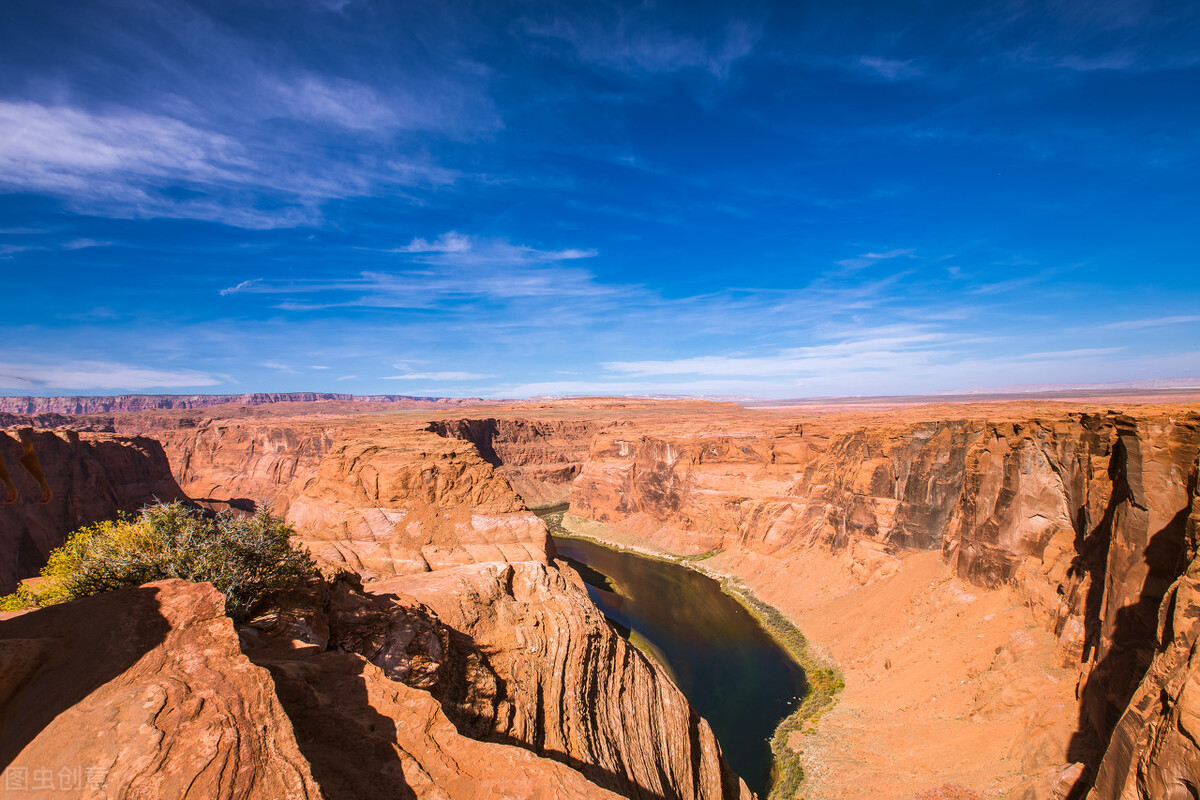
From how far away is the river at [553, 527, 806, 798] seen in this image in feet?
103

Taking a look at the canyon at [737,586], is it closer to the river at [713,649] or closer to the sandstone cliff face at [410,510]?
the sandstone cliff face at [410,510]

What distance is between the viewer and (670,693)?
20.2 metres

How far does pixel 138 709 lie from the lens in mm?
7059

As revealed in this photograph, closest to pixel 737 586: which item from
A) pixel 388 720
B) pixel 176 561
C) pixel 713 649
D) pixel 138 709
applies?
pixel 713 649

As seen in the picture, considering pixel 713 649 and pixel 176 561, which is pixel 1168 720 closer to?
pixel 176 561

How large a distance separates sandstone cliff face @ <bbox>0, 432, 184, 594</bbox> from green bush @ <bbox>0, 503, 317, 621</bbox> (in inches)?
1531

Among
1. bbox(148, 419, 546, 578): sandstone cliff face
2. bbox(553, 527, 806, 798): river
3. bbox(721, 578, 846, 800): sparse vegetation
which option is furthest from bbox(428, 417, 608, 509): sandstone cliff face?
bbox(721, 578, 846, 800): sparse vegetation

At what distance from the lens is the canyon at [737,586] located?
27.7 feet

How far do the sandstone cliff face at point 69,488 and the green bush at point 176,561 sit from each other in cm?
3888

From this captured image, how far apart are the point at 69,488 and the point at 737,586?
70833mm

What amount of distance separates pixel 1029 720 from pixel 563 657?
21.5 meters

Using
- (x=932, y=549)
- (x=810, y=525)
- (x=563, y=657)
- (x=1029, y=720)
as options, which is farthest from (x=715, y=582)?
(x=563, y=657)

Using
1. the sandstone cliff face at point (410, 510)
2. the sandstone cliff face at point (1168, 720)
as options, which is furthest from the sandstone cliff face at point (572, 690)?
the sandstone cliff face at point (410, 510)

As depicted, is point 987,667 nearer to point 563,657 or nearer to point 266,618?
point 563,657
